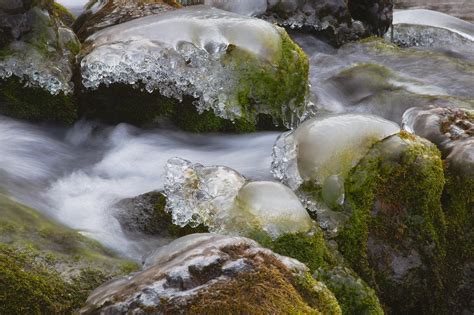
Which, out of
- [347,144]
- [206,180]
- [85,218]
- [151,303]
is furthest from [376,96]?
[151,303]

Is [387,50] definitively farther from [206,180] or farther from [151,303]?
[151,303]

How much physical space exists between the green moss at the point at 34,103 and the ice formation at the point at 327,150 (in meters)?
1.90

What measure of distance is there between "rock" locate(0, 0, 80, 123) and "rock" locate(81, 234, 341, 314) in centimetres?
268

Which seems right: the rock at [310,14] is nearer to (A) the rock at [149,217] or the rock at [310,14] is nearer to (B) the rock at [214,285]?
A: (A) the rock at [149,217]

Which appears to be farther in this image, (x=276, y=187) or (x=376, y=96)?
(x=376, y=96)

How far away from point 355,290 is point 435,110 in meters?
1.89

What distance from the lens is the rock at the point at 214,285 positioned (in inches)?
101

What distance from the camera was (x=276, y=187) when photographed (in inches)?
147

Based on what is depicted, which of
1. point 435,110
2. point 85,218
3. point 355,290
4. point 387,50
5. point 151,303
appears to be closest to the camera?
point 151,303

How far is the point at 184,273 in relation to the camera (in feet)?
8.66

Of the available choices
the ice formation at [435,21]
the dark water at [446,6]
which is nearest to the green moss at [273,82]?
the ice formation at [435,21]

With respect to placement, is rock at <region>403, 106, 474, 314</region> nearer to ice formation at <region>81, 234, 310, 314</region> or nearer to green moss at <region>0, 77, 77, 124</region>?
ice formation at <region>81, 234, 310, 314</region>

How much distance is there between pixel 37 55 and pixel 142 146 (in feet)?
3.62

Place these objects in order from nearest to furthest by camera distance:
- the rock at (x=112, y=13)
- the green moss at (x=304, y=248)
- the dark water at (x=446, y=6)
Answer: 1. the green moss at (x=304, y=248)
2. the rock at (x=112, y=13)
3. the dark water at (x=446, y=6)
